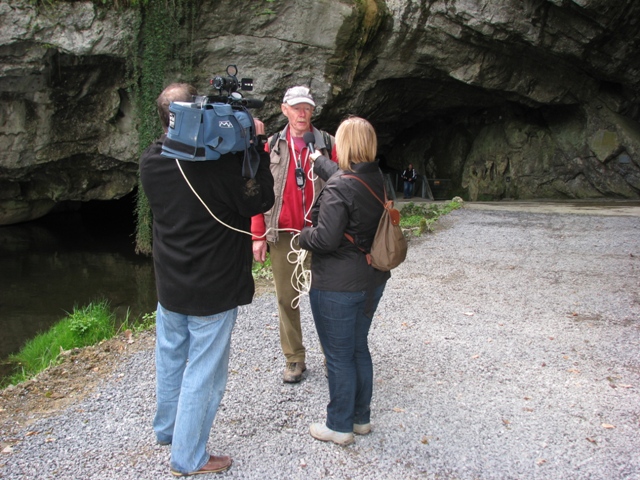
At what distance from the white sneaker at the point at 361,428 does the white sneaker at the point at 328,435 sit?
116 mm

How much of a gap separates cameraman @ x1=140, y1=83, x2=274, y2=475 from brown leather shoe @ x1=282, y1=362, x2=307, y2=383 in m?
1.16

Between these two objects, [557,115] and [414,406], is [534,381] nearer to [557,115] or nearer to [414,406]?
[414,406]

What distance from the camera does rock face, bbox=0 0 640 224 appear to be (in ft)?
37.1

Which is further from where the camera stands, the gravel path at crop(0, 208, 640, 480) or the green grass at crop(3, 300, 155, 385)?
the green grass at crop(3, 300, 155, 385)

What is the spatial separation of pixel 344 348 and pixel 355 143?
1.11 metres

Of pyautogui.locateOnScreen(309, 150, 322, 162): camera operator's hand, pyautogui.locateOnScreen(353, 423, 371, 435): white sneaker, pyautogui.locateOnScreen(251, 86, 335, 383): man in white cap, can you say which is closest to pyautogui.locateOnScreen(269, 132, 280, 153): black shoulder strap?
pyautogui.locateOnScreen(251, 86, 335, 383): man in white cap

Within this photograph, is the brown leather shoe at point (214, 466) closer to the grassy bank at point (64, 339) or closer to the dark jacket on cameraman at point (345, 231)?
the dark jacket on cameraman at point (345, 231)

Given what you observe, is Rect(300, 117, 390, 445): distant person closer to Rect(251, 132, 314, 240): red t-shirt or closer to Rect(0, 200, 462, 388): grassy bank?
Rect(251, 132, 314, 240): red t-shirt

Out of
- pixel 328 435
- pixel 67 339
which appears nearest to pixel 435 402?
pixel 328 435

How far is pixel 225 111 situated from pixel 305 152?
4.00ft

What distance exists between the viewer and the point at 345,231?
2887mm

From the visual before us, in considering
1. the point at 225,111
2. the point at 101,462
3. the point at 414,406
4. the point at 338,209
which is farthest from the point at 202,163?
the point at 414,406

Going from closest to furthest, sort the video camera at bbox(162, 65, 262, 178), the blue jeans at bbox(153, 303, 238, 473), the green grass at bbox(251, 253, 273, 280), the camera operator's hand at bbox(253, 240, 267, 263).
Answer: the video camera at bbox(162, 65, 262, 178) → the blue jeans at bbox(153, 303, 238, 473) → the camera operator's hand at bbox(253, 240, 267, 263) → the green grass at bbox(251, 253, 273, 280)

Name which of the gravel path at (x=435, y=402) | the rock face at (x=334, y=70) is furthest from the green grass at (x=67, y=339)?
the rock face at (x=334, y=70)
